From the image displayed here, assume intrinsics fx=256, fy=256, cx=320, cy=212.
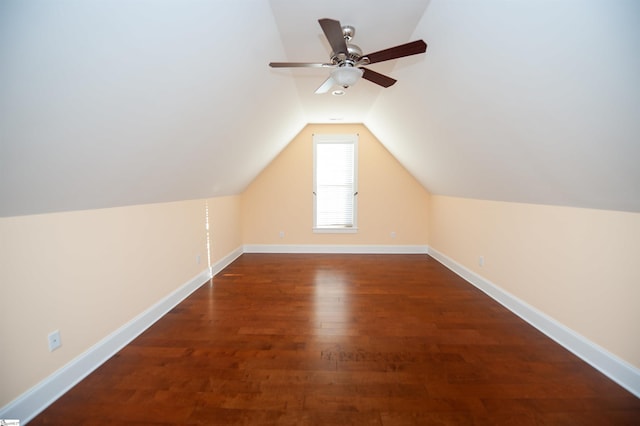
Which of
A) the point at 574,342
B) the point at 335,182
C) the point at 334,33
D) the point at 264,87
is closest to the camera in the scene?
the point at 334,33

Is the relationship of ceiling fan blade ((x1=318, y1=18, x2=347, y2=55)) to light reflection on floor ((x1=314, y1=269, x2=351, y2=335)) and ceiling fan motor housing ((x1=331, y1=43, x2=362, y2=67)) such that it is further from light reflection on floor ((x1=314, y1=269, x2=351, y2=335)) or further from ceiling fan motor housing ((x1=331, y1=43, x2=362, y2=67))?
light reflection on floor ((x1=314, y1=269, x2=351, y2=335))

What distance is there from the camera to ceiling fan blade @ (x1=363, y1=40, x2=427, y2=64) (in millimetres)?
1620

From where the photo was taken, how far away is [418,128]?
3.18 meters

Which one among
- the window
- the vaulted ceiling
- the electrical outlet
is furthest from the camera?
the window

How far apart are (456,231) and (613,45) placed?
3.24 m

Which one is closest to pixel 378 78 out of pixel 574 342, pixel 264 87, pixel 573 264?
pixel 264 87

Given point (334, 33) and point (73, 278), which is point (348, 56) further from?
point (73, 278)

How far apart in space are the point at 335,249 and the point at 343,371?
3.43m

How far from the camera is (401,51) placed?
5.61 ft

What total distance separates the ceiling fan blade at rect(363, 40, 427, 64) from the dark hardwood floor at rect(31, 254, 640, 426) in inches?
86.9

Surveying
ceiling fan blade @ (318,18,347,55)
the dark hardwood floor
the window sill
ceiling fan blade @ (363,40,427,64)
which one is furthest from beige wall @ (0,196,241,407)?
the window sill

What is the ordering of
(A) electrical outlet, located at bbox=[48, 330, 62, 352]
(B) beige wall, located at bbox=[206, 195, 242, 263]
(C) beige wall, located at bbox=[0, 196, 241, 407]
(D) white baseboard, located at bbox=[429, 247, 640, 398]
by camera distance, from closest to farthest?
1. (C) beige wall, located at bbox=[0, 196, 241, 407]
2. (A) electrical outlet, located at bbox=[48, 330, 62, 352]
3. (D) white baseboard, located at bbox=[429, 247, 640, 398]
4. (B) beige wall, located at bbox=[206, 195, 242, 263]

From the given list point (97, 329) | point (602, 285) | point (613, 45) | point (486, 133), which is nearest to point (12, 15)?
point (97, 329)

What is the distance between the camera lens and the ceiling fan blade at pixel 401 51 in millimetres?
1620
